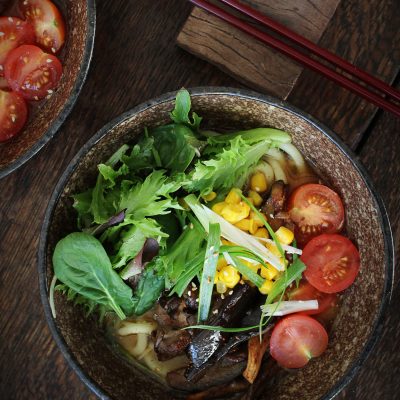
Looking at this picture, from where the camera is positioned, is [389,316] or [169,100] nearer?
[169,100]

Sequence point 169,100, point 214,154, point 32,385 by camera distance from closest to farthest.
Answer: point 169,100 → point 214,154 → point 32,385

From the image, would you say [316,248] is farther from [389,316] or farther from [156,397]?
[156,397]

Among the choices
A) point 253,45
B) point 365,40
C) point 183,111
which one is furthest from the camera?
point 365,40

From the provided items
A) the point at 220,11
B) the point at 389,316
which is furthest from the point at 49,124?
the point at 389,316

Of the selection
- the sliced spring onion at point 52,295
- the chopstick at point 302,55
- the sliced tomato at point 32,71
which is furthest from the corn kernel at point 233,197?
the sliced tomato at point 32,71

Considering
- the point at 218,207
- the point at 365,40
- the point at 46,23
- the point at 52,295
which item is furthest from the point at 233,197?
the point at 46,23

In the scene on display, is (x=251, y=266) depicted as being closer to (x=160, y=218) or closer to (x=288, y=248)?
(x=288, y=248)
